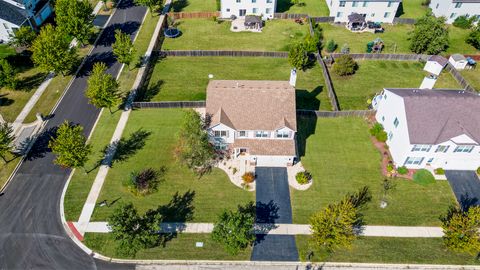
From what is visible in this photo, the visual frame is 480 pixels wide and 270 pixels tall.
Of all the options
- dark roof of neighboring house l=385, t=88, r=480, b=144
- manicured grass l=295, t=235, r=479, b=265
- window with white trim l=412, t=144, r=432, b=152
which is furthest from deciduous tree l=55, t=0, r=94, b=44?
window with white trim l=412, t=144, r=432, b=152

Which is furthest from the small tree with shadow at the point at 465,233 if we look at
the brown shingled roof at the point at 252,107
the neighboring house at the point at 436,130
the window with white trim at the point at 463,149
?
the brown shingled roof at the point at 252,107

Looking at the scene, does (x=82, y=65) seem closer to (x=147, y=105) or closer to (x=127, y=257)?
(x=147, y=105)

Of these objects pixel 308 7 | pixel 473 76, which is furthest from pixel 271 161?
pixel 308 7

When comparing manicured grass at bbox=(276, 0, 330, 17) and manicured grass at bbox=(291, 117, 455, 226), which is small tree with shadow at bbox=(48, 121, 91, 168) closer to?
manicured grass at bbox=(291, 117, 455, 226)

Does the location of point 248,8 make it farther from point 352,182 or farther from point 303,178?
point 352,182

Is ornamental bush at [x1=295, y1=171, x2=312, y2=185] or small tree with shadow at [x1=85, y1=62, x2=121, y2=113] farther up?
small tree with shadow at [x1=85, y1=62, x2=121, y2=113]

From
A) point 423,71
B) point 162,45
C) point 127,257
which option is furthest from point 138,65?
point 423,71

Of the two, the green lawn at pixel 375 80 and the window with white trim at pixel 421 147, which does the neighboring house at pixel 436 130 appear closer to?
the window with white trim at pixel 421 147
